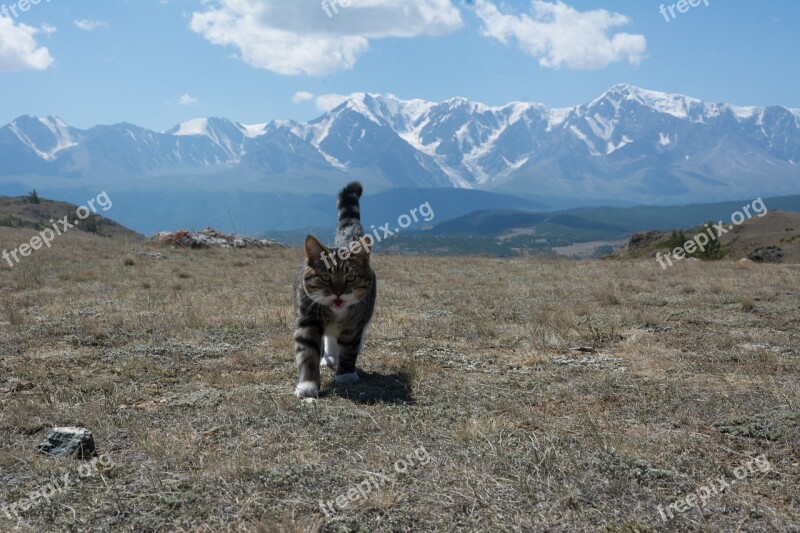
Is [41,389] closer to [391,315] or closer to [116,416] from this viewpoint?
[116,416]

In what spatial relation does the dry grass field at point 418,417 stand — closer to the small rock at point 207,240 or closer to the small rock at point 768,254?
the small rock at point 207,240

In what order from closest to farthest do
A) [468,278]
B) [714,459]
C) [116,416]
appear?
[714,459] → [116,416] → [468,278]

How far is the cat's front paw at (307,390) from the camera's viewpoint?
7254mm

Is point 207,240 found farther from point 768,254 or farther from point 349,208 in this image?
point 768,254

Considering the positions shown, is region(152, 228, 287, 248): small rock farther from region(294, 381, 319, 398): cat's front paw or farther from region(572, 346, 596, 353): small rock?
region(294, 381, 319, 398): cat's front paw

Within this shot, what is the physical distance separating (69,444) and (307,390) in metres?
2.62

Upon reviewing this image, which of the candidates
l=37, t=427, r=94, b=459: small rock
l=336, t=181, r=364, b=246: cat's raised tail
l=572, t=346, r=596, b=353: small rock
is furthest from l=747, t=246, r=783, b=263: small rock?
l=37, t=427, r=94, b=459: small rock

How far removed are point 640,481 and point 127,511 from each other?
377 cm

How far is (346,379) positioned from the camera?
810cm

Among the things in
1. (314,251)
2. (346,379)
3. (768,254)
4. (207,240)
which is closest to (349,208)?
(314,251)

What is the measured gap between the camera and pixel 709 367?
8.42 metres

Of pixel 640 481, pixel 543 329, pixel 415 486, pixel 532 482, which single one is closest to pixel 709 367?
pixel 543 329

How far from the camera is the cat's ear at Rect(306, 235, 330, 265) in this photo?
Answer: 7.70 metres

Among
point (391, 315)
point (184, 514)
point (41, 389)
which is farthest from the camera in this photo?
point (391, 315)
